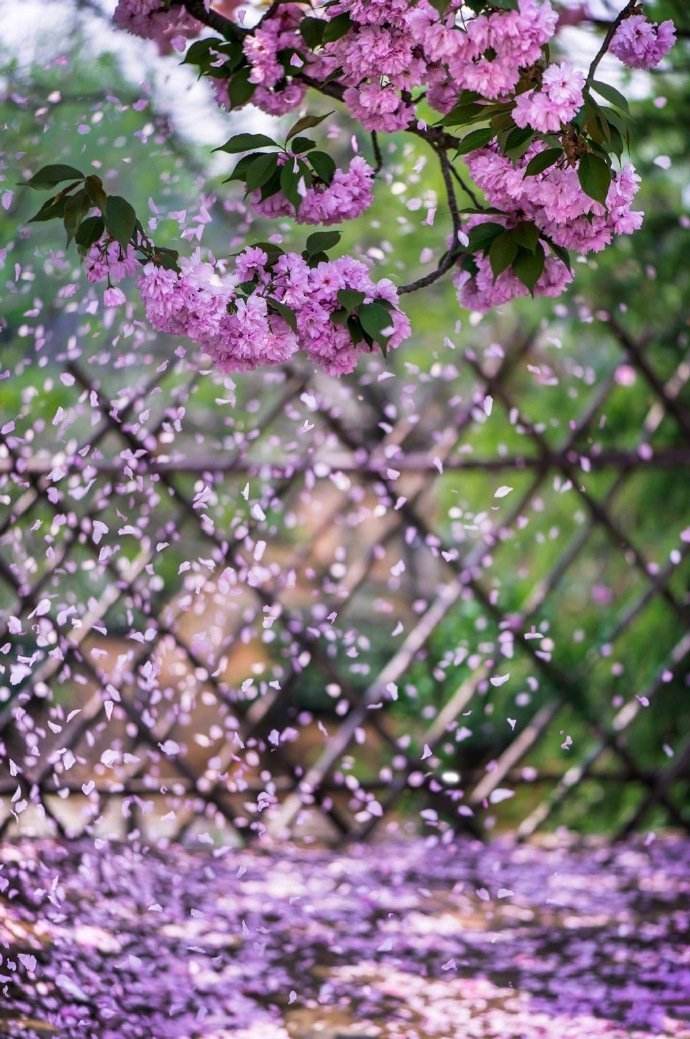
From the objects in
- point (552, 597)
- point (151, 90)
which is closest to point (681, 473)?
point (552, 597)

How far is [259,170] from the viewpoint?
1584 mm

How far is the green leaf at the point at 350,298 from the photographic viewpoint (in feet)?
4.85

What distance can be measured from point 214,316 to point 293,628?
1.83 m

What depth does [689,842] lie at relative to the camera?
342cm

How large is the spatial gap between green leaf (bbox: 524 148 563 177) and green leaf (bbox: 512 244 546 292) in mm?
144

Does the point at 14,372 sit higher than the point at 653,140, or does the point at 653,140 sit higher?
the point at 653,140

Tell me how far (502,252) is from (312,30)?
0.34m

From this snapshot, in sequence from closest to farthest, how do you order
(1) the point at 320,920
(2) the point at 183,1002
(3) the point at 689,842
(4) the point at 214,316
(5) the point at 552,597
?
(4) the point at 214,316 < (2) the point at 183,1002 < (1) the point at 320,920 < (3) the point at 689,842 < (5) the point at 552,597

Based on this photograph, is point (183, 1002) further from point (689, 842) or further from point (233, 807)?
point (689, 842)

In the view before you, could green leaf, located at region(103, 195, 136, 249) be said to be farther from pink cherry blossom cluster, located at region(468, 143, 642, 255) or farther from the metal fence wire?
the metal fence wire

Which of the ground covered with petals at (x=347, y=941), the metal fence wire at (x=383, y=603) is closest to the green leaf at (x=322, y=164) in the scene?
the ground covered with petals at (x=347, y=941)

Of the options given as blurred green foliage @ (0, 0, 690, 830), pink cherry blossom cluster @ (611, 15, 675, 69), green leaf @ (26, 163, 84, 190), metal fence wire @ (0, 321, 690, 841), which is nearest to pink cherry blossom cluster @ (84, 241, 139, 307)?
green leaf @ (26, 163, 84, 190)

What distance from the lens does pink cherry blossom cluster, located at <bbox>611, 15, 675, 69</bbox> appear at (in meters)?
1.58

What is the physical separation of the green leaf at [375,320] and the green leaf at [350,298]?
0.03 feet
